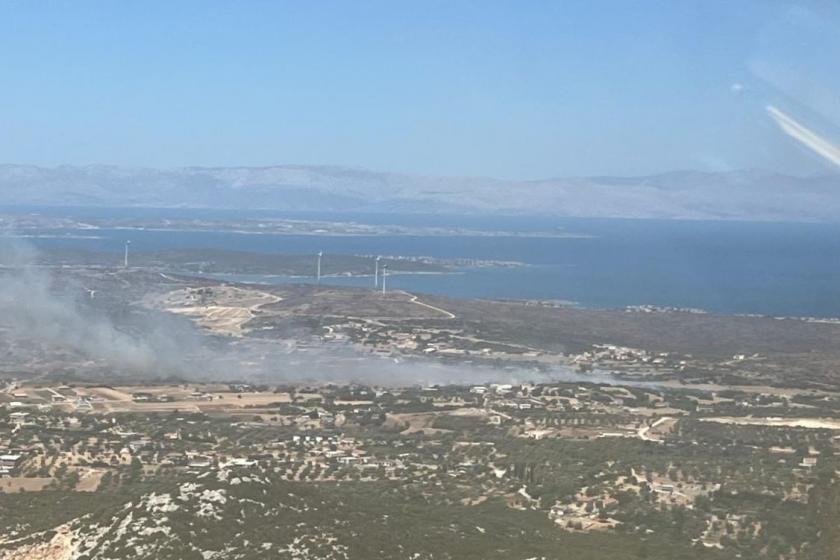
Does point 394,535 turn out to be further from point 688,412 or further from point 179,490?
point 688,412

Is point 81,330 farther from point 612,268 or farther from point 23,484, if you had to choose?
point 612,268

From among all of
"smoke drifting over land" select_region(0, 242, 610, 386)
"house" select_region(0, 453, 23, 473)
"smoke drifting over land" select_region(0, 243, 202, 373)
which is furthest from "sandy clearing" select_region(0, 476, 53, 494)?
"smoke drifting over land" select_region(0, 243, 202, 373)

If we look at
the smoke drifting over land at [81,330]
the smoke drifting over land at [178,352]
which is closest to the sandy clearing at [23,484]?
the smoke drifting over land at [178,352]

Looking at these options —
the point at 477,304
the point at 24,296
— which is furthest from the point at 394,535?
the point at 477,304

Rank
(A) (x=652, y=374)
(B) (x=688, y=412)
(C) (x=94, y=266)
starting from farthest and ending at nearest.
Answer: (C) (x=94, y=266) → (A) (x=652, y=374) → (B) (x=688, y=412)

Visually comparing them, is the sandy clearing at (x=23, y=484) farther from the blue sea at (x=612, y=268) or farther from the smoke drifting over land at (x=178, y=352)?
the blue sea at (x=612, y=268)


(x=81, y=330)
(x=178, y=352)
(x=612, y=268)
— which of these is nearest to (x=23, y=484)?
(x=178, y=352)

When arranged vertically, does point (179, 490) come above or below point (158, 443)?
above

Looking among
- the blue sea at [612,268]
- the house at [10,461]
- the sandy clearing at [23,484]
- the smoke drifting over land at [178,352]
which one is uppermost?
the blue sea at [612,268]
